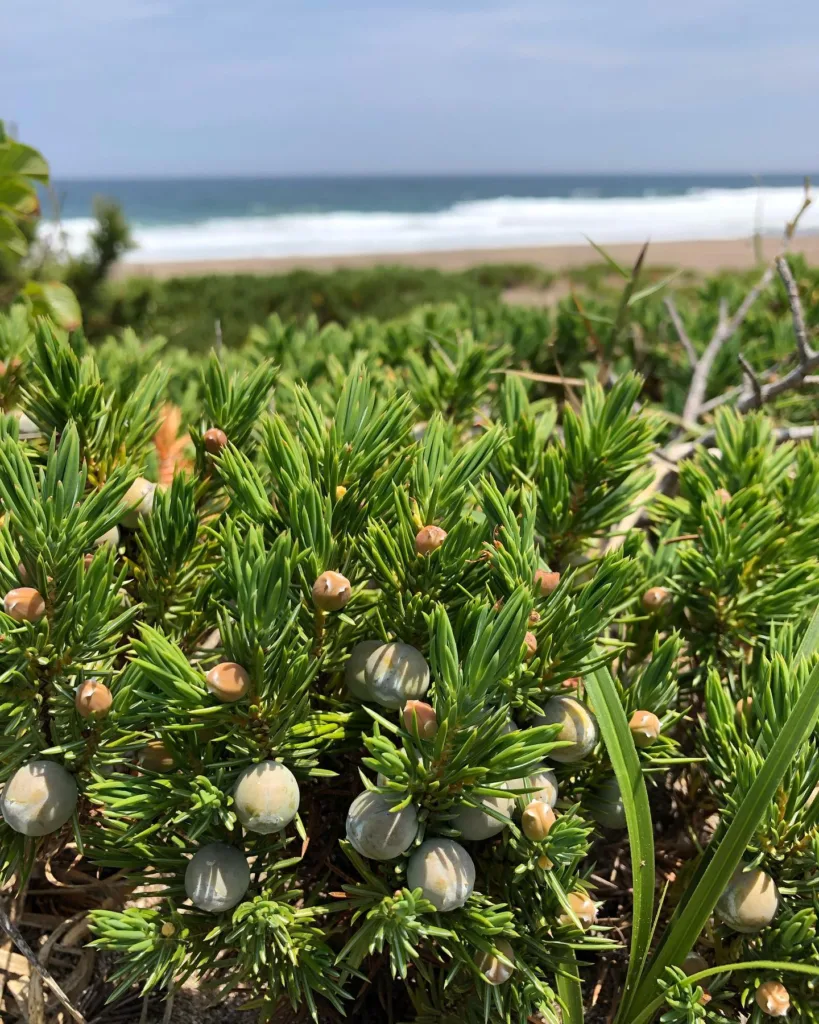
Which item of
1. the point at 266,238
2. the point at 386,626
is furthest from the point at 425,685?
the point at 266,238

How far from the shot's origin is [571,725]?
62 centimetres

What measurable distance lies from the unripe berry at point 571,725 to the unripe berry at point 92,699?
0.33m

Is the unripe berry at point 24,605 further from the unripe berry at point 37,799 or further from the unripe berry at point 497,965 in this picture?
the unripe berry at point 497,965

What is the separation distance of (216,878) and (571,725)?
29 centimetres

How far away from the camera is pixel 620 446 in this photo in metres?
0.78

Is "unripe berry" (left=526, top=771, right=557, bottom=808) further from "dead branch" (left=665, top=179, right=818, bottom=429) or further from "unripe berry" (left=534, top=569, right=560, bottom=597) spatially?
"dead branch" (left=665, top=179, right=818, bottom=429)

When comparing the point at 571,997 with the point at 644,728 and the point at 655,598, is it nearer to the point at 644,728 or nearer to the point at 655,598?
the point at 644,728

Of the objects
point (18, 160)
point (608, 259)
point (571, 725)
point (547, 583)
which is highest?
point (18, 160)

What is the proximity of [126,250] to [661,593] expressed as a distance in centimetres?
502

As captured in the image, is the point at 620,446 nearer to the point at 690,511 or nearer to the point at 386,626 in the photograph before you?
the point at 690,511

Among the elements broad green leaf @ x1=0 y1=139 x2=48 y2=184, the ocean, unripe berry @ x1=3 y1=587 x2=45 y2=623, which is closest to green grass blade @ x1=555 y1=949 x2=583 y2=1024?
unripe berry @ x1=3 y1=587 x2=45 y2=623

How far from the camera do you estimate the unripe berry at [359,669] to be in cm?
60

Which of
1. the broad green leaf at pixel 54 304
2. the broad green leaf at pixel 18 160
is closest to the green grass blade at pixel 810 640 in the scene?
the broad green leaf at pixel 54 304

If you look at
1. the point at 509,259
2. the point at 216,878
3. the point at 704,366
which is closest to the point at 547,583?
the point at 216,878
